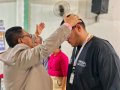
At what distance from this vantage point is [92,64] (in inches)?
73.4

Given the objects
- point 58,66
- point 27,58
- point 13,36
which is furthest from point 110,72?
point 58,66

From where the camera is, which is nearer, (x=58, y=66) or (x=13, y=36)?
(x=13, y=36)

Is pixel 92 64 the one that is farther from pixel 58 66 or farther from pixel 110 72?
pixel 58 66

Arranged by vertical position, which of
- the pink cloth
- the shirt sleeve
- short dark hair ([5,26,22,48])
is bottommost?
the pink cloth

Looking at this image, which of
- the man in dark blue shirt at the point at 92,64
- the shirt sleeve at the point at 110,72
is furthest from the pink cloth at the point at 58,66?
the shirt sleeve at the point at 110,72

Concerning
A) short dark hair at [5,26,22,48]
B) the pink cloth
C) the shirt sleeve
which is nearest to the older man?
short dark hair at [5,26,22,48]

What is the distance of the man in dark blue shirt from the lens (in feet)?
5.84

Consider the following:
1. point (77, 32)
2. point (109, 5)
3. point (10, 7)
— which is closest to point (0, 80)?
point (10, 7)

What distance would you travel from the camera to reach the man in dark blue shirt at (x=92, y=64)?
70.1 inches

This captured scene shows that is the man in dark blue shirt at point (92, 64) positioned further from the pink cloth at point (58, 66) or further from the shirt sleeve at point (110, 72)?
the pink cloth at point (58, 66)

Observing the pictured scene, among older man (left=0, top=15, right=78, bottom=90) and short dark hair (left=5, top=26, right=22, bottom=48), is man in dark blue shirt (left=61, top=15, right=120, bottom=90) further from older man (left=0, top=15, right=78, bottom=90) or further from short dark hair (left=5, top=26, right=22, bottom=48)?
short dark hair (left=5, top=26, right=22, bottom=48)

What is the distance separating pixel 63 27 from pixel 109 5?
2.05 metres

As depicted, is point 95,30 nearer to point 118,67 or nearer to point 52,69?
point 52,69

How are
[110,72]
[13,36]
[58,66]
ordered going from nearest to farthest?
[110,72] → [13,36] → [58,66]
